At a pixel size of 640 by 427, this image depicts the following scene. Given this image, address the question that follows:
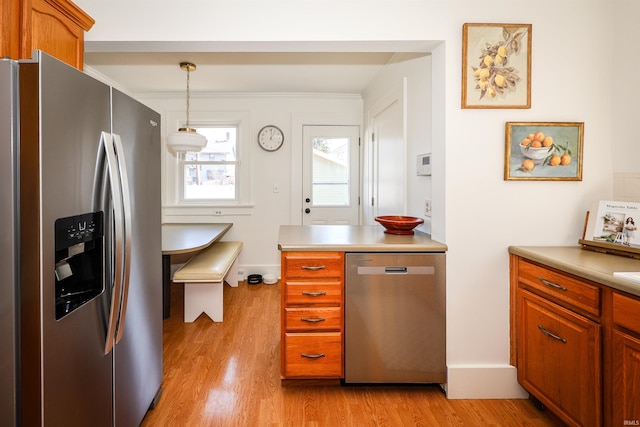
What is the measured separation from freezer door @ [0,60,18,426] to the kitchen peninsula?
1222 millimetres

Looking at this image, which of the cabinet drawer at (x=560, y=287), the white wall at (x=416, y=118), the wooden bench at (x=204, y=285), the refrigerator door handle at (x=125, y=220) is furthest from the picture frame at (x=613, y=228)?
the wooden bench at (x=204, y=285)

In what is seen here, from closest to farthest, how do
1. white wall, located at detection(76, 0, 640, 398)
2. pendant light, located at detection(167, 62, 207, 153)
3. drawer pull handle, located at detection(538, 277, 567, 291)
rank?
drawer pull handle, located at detection(538, 277, 567, 291) < white wall, located at detection(76, 0, 640, 398) < pendant light, located at detection(167, 62, 207, 153)

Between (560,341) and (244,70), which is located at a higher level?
(244,70)

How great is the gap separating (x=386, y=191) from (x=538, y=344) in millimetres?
1891

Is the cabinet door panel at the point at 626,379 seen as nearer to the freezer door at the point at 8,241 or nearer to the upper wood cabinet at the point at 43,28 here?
the freezer door at the point at 8,241

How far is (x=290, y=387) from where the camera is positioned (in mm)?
2158

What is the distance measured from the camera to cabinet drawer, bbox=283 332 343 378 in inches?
81.5

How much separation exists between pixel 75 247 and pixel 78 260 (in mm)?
67

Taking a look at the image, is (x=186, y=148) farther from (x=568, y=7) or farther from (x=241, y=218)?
(x=568, y=7)

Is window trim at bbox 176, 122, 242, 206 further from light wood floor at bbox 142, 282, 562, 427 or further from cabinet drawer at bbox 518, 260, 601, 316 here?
cabinet drawer at bbox 518, 260, 601, 316

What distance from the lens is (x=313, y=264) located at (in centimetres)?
206

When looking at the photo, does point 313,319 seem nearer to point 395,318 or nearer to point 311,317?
point 311,317

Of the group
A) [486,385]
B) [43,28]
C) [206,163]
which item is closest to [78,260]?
[43,28]

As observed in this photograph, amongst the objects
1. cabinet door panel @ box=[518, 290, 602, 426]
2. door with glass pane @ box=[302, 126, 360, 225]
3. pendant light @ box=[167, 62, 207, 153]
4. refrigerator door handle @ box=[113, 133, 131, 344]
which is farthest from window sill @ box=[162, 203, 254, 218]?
cabinet door panel @ box=[518, 290, 602, 426]
